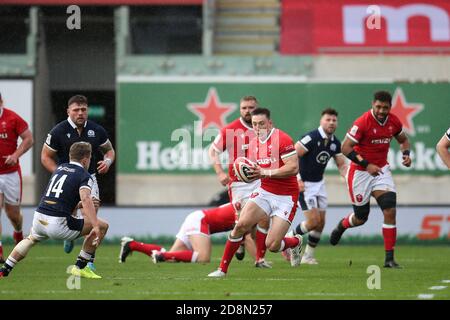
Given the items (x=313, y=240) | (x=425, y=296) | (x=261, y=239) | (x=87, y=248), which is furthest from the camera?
(x=313, y=240)

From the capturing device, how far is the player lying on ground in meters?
14.4

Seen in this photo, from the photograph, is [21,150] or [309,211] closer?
[21,150]

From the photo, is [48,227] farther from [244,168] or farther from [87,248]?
[244,168]

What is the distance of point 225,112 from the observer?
76.5 feet

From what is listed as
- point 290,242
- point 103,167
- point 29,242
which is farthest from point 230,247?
point 29,242

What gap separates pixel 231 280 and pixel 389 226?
323 centimetres

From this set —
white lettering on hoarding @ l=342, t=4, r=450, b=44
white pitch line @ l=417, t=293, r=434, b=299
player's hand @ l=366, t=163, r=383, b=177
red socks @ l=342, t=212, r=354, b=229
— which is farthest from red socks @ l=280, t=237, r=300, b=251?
white lettering on hoarding @ l=342, t=4, r=450, b=44

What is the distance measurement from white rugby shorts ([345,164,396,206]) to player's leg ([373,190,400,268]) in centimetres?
14

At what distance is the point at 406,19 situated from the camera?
84.0ft

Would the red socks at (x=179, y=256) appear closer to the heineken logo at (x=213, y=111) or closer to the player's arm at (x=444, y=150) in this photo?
the player's arm at (x=444, y=150)

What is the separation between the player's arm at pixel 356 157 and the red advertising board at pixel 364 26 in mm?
10483

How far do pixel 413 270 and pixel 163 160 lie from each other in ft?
34.4

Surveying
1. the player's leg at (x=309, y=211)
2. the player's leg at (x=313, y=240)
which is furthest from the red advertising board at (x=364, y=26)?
the player's leg at (x=313, y=240)
